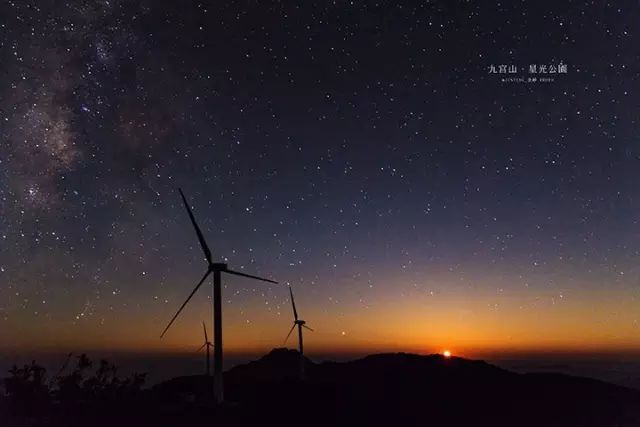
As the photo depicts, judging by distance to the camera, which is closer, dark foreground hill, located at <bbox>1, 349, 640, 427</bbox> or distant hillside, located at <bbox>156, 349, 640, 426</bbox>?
dark foreground hill, located at <bbox>1, 349, 640, 427</bbox>

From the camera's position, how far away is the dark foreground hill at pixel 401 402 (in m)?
42.0

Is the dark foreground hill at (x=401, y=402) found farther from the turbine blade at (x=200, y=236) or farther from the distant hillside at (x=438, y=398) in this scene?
the turbine blade at (x=200, y=236)

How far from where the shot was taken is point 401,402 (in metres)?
59.8

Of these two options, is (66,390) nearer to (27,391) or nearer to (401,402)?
(27,391)

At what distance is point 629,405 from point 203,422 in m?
49.6

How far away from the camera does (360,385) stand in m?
66.2

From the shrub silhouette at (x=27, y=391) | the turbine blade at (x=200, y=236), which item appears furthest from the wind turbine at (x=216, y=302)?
the shrub silhouette at (x=27, y=391)

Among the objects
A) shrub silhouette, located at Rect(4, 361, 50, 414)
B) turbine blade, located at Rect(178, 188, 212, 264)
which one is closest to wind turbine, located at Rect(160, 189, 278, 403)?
turbine blade, located at Rect(178, 188, 212, 264)

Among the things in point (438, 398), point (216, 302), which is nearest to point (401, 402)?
point (438, 398)

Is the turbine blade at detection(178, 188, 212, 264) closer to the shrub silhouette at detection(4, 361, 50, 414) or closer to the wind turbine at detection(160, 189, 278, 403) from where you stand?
the wind turbine at detection(160, 189, 278, 403)

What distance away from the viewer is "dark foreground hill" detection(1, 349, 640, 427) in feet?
138

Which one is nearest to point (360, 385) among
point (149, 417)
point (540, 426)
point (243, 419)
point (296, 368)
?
point (540, 426)

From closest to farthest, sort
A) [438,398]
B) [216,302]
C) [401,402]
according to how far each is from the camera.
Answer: [216,302]
[401,402]
[438,398]

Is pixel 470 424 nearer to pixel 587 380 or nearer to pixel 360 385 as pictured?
pixel 360 385
